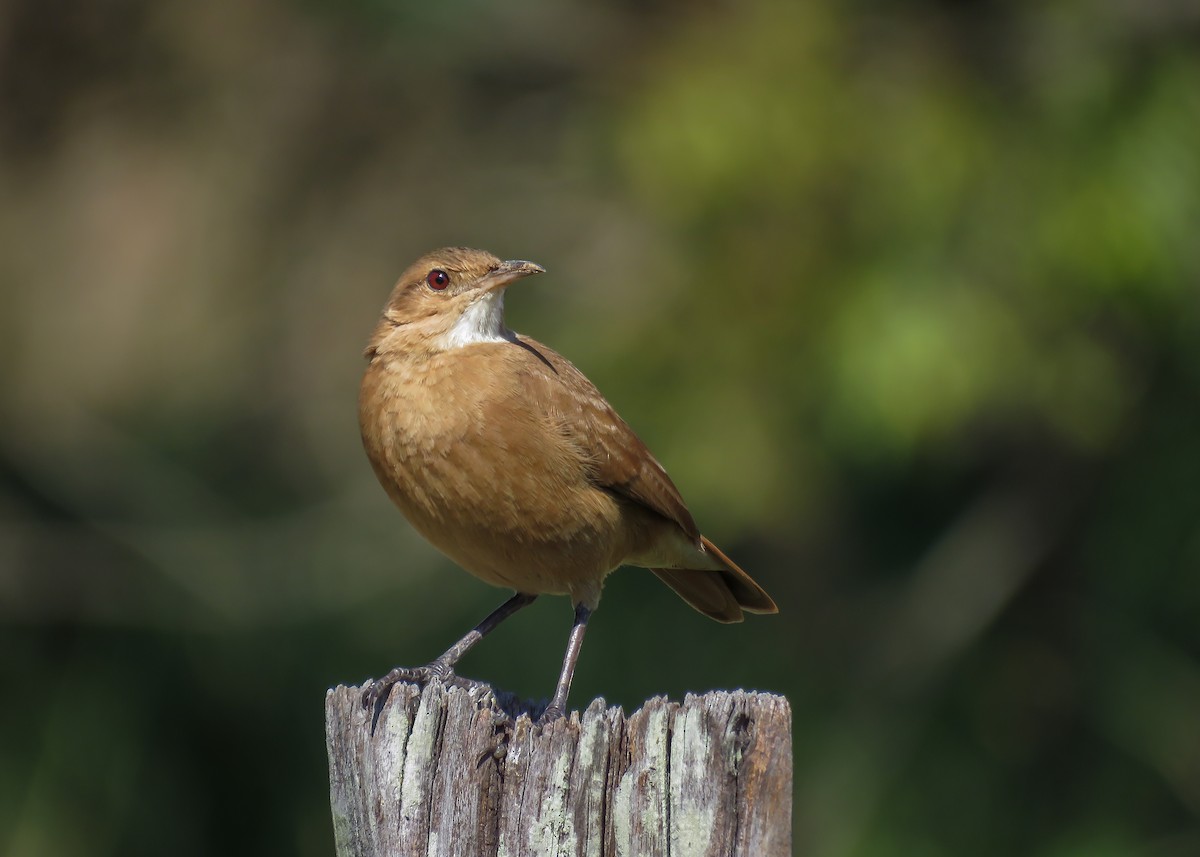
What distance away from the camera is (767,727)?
3102 millimetres

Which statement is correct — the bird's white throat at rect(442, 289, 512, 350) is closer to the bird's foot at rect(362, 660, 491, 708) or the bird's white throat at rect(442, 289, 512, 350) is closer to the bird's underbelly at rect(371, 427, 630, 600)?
the bird's underbelly at rect(371, 427, 630, 600)

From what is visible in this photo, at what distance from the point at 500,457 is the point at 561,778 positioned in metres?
1.31

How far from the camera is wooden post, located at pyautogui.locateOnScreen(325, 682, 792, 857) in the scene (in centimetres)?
311

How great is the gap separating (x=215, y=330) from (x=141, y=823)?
3.15 meters

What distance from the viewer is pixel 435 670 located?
4.36 m

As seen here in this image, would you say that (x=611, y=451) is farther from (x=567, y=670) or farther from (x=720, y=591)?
(x=720, y=591)

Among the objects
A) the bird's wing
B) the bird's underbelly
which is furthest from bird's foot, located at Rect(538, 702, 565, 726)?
the bird's wing

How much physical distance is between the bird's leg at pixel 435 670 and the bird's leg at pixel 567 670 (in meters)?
0.32

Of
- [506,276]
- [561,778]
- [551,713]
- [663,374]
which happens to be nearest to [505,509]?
[551,713]

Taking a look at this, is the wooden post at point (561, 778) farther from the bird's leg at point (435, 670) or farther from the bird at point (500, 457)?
the bird at point (500, 457)

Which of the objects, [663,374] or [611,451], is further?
[663,374]

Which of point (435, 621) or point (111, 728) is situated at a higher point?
point (435, 621)

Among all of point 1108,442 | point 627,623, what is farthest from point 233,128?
point 1108,442

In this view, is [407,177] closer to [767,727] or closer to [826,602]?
[826,602]
